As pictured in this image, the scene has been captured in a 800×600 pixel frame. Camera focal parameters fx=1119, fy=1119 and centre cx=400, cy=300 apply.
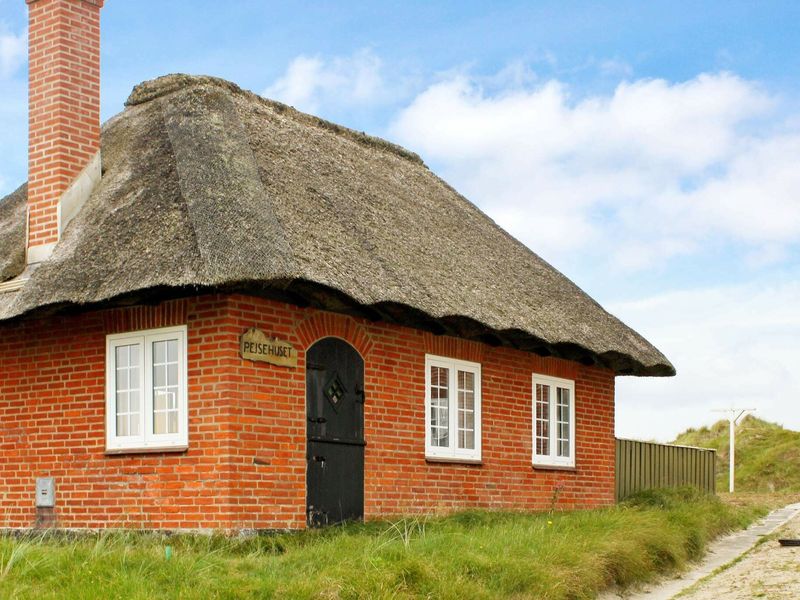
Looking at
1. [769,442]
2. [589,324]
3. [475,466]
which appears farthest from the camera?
[769,442]

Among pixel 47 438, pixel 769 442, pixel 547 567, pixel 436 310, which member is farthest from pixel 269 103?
pixel 769 442

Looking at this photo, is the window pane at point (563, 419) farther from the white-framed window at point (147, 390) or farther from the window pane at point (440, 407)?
the white-framed window at point (147, 390)

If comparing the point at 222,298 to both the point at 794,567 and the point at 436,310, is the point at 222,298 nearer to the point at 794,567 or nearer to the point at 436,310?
the point at 436,310

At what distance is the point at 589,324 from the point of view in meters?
17.7

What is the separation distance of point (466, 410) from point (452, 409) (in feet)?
1.22

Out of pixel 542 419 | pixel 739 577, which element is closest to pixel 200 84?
pixel 542 419

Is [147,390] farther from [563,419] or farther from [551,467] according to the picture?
[563,419]

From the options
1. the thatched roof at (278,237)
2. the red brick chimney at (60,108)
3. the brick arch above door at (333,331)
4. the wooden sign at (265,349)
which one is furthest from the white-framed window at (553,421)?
the red brick chimney at (60,108)

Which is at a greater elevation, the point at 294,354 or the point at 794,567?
the point at 294,354

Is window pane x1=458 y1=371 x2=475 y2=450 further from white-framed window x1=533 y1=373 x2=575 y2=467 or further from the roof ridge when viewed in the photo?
the roof ridge

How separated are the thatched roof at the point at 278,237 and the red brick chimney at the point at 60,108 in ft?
1.12

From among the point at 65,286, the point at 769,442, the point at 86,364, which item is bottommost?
the point at 769,442

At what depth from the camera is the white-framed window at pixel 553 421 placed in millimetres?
17094

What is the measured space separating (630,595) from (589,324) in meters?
6.63
